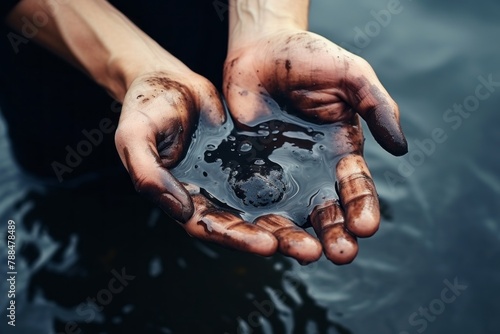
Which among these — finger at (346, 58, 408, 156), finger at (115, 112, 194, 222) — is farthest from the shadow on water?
finger at (346, 58, 408, 156)

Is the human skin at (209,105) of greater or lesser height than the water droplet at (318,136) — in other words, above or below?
above

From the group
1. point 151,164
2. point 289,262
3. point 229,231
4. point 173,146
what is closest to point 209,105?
point 173,146

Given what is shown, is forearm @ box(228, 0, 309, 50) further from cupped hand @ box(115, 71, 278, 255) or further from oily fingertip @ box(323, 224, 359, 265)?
oily fingertip @ box(323, 224, 359, 265)

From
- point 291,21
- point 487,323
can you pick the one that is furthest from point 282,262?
point 291,21

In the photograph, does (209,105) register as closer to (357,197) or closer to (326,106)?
(326,106)

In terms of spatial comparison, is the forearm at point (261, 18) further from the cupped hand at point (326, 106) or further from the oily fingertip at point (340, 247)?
the oily fingertip at point (340, 247)

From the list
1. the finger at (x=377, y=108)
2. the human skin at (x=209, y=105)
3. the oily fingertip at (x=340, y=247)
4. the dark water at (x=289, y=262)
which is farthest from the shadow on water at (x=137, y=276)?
the finger at (x=377, y=108)

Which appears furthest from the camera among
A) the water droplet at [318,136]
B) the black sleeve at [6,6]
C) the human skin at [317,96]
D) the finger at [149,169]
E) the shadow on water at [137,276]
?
the shadow on water at [137,276]
